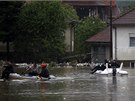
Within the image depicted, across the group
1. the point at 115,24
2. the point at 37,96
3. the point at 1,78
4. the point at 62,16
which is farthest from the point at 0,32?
the point at 37,96

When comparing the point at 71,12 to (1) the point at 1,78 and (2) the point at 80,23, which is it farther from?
(1) the point at 1,78

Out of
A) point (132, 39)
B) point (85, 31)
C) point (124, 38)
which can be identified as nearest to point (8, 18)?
point (85, 31)

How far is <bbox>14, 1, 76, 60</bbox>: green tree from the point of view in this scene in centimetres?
5825

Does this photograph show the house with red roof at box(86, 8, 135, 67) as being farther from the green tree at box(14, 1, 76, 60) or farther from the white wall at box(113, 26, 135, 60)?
the green tree at box(14, 1, 76, 60)

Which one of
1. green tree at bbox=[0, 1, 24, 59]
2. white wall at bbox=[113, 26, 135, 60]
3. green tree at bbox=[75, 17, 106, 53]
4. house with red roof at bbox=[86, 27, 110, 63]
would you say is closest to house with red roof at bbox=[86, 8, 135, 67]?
white wall at bbox=[113, 26, 135, 60]

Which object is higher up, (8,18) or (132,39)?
(8,18)

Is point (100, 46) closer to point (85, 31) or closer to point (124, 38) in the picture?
point (85, 31)

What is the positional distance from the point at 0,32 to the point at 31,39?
3.92 meters

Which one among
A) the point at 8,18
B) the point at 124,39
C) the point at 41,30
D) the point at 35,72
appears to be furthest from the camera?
the point at 41,30

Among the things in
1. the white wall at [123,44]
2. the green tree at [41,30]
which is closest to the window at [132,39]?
the white wall at [123,44]

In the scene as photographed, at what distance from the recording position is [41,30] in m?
59.1

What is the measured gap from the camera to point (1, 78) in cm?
3397

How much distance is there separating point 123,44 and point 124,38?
0.69 meters

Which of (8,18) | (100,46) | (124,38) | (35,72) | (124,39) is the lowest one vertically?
(35,72)
